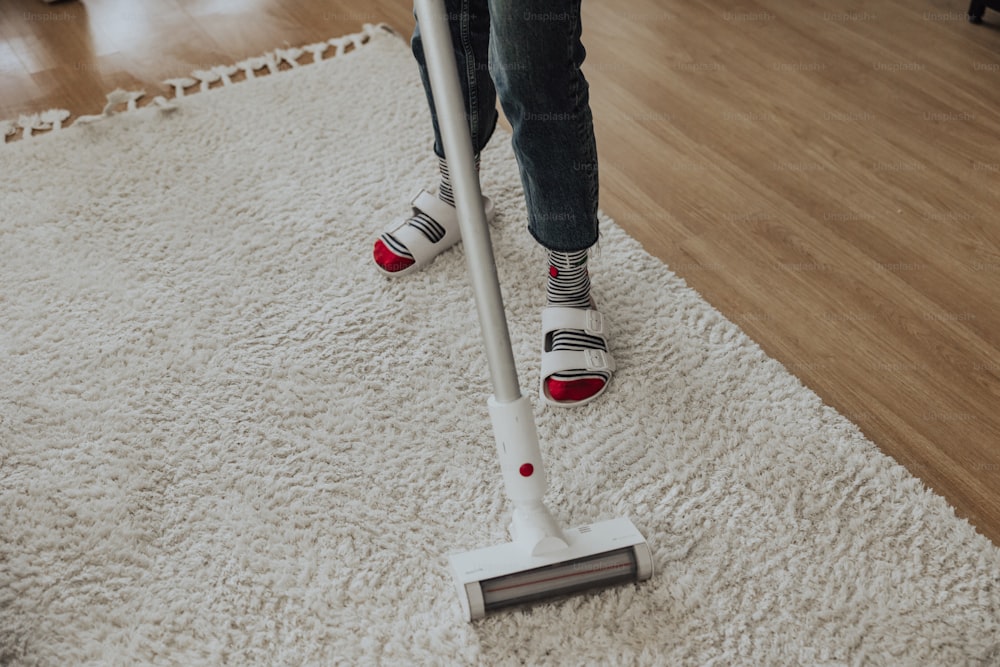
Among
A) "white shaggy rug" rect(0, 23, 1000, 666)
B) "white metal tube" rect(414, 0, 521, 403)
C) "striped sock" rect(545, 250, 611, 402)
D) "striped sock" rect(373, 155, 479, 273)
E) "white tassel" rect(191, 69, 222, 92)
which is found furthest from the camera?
"white tassel" rect(191, 69, 222, 92)

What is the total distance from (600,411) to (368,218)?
56 centimetres

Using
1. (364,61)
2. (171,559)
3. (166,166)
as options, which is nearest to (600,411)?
(171,559)

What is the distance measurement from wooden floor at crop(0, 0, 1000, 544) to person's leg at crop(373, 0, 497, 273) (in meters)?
0.29

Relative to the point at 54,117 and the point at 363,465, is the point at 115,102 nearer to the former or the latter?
the point at 54,117

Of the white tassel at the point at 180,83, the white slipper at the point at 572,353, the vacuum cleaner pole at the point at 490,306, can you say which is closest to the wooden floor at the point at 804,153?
the white tassel at the point at 180,83

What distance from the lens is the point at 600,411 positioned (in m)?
1.14

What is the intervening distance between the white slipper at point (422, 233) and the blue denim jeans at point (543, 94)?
0.71ft

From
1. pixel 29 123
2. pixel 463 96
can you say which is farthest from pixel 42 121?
pixel 463 96

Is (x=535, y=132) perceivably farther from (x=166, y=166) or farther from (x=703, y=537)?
(x=166, y=166)

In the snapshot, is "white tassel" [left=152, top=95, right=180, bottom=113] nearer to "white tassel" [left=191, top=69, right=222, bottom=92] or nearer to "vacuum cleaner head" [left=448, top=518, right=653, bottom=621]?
"white tassel" [left=191, top=69, right=222, bottom=92]

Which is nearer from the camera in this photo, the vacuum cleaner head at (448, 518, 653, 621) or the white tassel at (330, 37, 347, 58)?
the vacuum cleaner head at (448, 518, 653, 621)

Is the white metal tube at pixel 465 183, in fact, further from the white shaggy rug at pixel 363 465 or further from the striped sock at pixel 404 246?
the striped sock at pixel 404 246

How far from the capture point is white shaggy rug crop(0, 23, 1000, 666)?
2.96ft

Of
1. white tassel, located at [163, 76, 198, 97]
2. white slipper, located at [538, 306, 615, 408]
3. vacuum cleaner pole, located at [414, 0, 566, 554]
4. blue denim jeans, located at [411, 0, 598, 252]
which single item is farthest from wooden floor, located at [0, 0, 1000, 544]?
vacuum cleaner pole, located at [414, 0, 566, 554]
